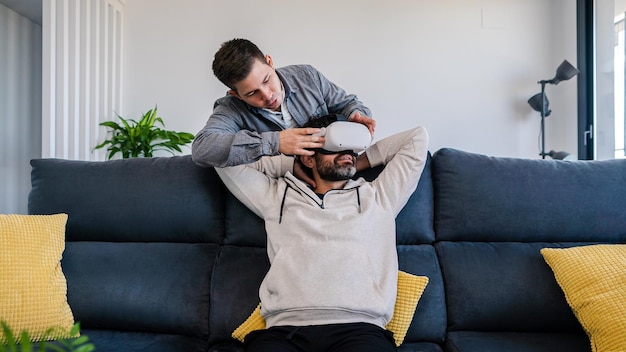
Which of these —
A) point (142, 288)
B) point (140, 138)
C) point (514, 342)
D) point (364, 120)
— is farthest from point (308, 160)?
point (140, 138)

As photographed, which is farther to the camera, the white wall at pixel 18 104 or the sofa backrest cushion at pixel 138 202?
the white wall at pixel 18 104

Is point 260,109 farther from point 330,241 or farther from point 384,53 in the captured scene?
point 384,53

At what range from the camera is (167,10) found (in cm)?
381

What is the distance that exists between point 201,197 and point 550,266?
1180 millimetres

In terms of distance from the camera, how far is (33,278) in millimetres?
1445

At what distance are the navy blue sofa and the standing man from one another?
0.21m

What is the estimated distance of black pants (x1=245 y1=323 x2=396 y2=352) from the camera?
4.16 feet

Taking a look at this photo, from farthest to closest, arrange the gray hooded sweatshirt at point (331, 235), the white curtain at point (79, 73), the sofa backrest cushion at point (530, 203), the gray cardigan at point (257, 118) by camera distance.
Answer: the white curtain at point (79, 73) < the sofa backrest cushion at point (530, 203) < the gray cardigan at point (257, 118) < the gray hooded sweatshirt at point (331, 235)

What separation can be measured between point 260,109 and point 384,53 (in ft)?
7.73

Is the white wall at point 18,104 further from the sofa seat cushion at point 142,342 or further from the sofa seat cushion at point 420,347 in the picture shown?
the sofa seat cushion at point 420,347

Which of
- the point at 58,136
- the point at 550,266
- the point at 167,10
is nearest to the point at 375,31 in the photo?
the point at 167,10

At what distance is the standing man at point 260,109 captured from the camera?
150 centimetres

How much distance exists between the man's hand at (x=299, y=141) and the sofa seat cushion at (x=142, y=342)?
26.3 inches

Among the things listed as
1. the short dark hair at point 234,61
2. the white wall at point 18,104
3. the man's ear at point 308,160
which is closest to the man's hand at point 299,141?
the man's ear at point 308,160
